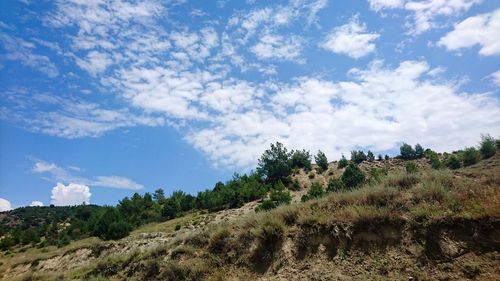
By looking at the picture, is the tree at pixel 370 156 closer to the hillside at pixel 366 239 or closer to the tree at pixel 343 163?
the tree at pixel 343 163

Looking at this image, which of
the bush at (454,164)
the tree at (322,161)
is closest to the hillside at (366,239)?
the bush at (454,164)

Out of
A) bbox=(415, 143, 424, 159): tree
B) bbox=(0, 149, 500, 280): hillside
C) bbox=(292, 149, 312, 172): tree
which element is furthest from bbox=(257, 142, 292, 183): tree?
bbox=(0, 149, 500, 280): hillside

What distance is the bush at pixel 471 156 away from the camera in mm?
53969

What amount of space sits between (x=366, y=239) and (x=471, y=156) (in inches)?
2108

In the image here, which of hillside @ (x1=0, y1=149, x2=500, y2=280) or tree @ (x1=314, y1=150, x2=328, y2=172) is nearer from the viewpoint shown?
hillside @ (x1=0, y1=149, x2=500, y2=280)

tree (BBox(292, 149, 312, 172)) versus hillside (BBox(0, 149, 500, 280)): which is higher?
tree (BBox(292, 149, 312, 172))

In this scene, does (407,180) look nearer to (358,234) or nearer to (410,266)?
(358,234)

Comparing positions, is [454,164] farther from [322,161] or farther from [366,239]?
[366,239]

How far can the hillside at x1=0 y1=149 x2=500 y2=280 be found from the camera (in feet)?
28.8

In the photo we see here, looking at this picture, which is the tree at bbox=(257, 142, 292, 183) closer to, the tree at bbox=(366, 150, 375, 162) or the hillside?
the tree at bbox=(366, 150, 375, 162)

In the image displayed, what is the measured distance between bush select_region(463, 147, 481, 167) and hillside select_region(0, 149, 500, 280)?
48.0m

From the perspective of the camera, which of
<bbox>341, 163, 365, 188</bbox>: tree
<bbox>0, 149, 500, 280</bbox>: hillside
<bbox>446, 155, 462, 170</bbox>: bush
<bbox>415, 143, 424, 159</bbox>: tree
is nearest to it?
<bbox>0, 149, 500, 280</bbox>: hillside

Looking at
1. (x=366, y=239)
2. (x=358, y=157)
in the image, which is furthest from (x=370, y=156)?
(x=366, y=239)

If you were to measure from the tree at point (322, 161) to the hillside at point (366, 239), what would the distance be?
215 feet
